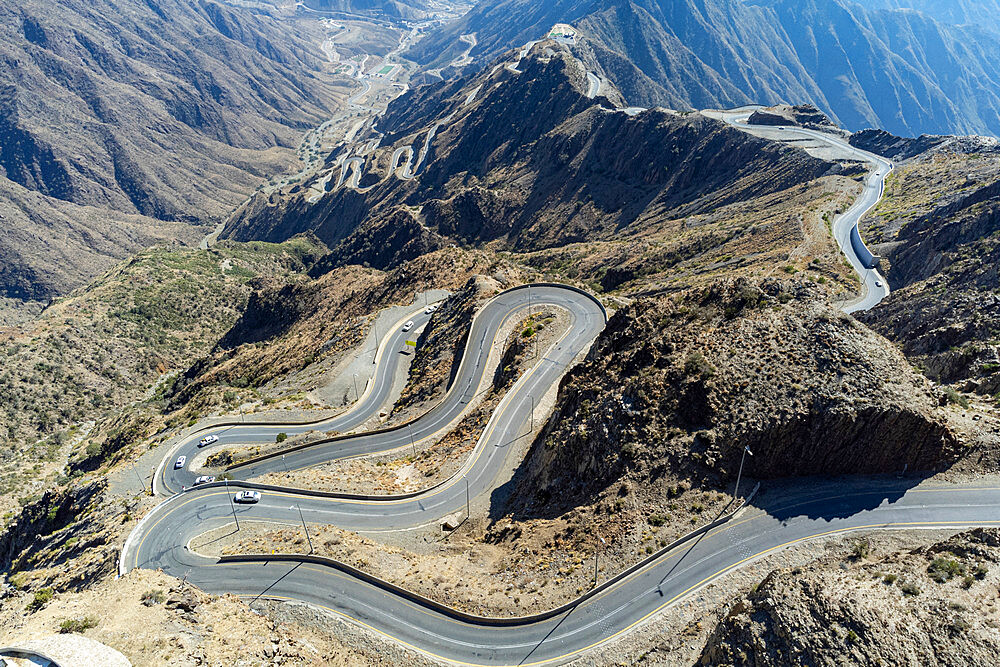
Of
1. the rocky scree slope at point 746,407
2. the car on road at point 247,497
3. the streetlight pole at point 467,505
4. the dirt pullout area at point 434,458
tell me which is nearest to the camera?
the rocky scree slope at point 746,407

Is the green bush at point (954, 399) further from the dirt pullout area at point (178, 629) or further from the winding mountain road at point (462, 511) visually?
the dirt pullout area at point (178, 629)

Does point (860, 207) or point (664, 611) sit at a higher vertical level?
point (664, 611)

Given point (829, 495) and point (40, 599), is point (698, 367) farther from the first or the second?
point (40, 599)

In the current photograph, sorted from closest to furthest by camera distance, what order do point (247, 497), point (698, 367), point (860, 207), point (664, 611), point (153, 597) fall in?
1. point (664, 611)
2. point (153, 597)
3. point (698, 367)
4. point (247, 497)
5. point (860, 207)

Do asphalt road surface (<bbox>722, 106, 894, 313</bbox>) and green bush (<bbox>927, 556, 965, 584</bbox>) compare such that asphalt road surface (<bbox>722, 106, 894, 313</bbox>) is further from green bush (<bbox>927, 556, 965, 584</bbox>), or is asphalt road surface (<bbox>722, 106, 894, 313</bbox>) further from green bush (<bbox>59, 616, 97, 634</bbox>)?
green bush (<bbox>59, 616, 97, 634</bbox>)

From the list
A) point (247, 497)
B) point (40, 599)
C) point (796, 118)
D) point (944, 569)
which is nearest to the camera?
point (944, 569)

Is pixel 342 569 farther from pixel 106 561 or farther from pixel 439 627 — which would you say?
pixel 106 561

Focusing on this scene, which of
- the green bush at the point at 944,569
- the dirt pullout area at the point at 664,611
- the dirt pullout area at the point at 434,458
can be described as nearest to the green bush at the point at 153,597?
the dirt pullout area at the point at 664,611

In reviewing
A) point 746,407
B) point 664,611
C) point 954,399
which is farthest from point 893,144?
point 664,611
